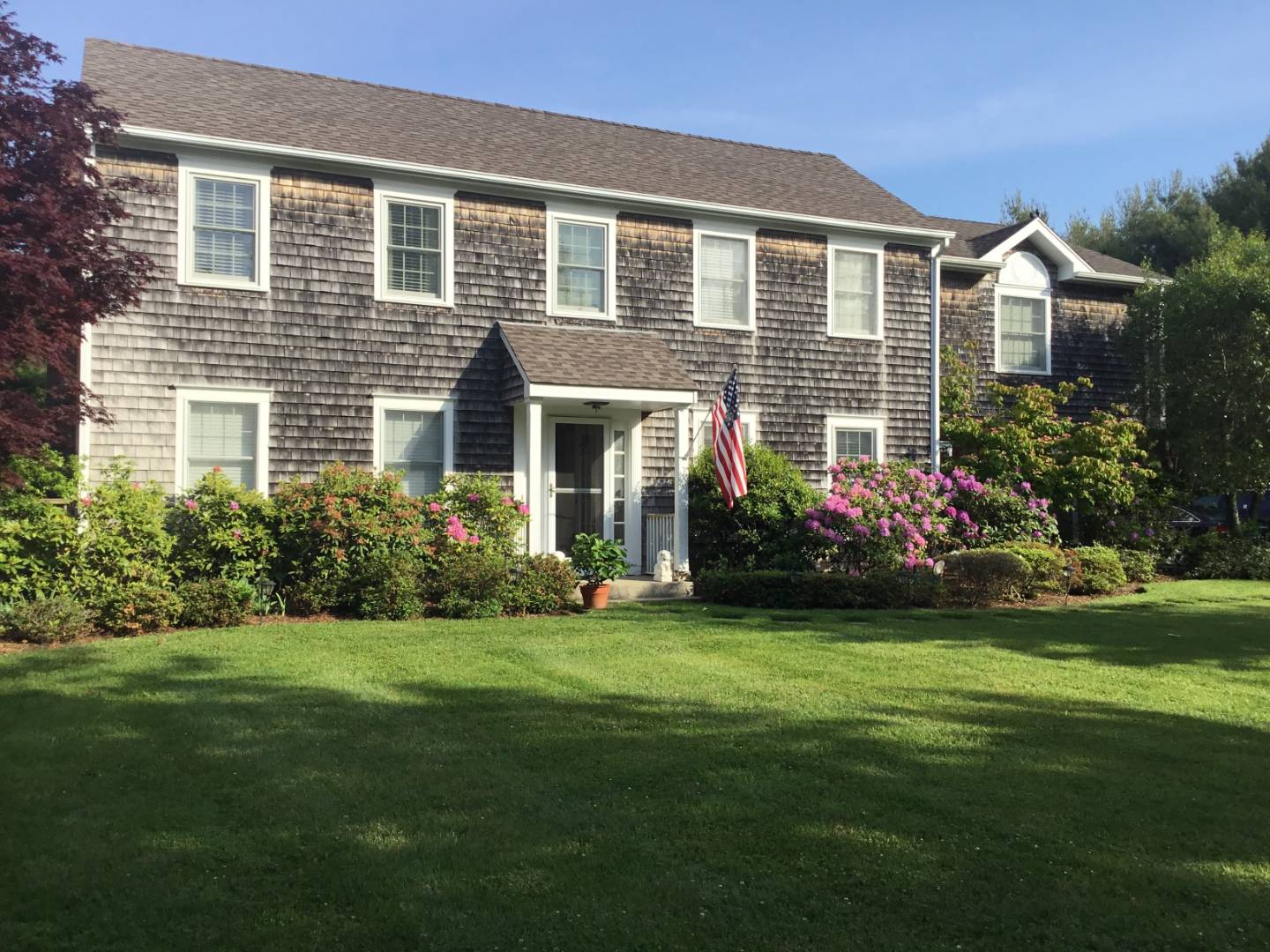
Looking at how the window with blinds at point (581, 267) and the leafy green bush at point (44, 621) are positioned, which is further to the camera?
the window with blinds at point (581, 267)

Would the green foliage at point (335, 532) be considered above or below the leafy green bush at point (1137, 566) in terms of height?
above

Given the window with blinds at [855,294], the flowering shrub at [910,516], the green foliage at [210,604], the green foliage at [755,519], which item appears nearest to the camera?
the green foliage at [210,604]

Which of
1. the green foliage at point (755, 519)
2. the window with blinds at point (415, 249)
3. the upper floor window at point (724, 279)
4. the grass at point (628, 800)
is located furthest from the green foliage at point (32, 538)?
the upper floor window at point (724, 279)

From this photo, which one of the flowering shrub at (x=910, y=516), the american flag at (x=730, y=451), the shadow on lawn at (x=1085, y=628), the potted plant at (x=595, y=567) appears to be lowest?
the shadow on lawn at (x=1085, y=628)

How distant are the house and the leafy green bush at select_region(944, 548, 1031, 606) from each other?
139 inches

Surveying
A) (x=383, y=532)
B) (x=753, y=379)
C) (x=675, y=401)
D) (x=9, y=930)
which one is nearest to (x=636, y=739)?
(x=9, y=930)

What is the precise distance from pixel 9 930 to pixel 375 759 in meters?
2.15

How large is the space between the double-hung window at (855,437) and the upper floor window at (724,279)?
82.7 inches

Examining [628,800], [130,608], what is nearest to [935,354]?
[130,608]

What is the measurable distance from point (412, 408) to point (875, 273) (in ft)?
24.6

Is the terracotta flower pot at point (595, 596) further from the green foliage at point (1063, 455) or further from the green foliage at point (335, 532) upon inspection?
the green foliage at point (1063, 455)

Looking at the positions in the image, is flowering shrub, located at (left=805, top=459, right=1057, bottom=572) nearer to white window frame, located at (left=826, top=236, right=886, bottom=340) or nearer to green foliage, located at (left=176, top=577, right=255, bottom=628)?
white window frame, located at (left=826, top=236, right=886, bottom=340)

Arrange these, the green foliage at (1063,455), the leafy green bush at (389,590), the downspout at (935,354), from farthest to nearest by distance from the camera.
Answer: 1. the downspout at (935,354)
2. the green foliage at (1063,455)
3. the leafy green bush at (389,590)

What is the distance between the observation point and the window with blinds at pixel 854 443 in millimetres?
16422
